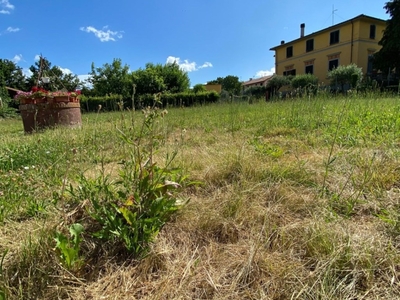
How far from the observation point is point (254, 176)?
152cm

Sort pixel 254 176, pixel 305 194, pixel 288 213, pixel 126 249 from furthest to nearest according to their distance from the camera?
pixel 254 176 → pixel 305 194 → pixel 288 213 → pixel 126 249

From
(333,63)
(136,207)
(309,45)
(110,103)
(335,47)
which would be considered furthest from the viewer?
(309,45)

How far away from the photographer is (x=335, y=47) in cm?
2127

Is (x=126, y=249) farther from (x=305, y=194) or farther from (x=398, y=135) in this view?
(x=398, y=135)

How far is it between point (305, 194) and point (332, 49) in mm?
25808

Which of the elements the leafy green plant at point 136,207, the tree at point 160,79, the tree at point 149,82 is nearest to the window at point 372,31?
the tree at point 160,79

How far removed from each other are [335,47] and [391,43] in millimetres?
5718

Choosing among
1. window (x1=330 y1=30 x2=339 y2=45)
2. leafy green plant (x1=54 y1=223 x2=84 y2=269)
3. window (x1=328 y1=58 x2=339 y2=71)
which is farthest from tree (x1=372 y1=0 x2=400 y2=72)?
leafy green plant (x1=54 y1=223 x2=84 y2=269)

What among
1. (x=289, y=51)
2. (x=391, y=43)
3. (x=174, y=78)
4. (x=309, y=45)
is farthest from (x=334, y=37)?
(x=174, y=78)

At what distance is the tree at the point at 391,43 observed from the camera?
52.2 feet

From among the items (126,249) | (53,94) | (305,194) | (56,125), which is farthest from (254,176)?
(53,94)

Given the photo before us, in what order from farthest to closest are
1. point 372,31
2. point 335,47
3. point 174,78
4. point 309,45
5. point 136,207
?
point 309,45 → point 174,78 → point 335,47 → point 372,31 → point 136,207

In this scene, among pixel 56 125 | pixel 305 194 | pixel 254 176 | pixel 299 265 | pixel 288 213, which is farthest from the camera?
pixel 56 125

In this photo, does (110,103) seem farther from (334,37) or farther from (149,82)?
(334,37)
